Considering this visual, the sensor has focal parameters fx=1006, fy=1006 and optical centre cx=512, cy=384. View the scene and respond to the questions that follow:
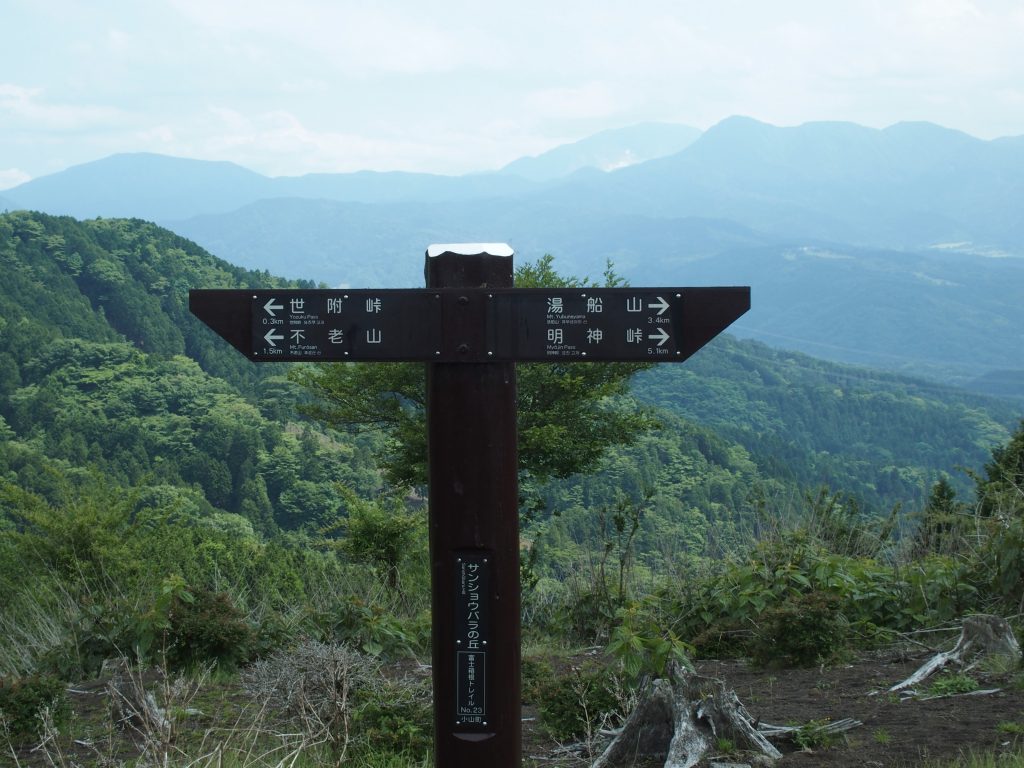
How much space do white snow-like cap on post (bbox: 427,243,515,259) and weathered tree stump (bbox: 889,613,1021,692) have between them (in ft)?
9.12

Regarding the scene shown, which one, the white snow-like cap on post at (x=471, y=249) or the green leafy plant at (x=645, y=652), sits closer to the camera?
the white snow-like cap on post at (x=471, y=249)

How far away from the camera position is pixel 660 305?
2.95m

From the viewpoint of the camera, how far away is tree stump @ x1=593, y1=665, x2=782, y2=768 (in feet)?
11.7

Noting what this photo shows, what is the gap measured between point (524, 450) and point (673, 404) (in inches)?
2516

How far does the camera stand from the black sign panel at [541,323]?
294 centimetres

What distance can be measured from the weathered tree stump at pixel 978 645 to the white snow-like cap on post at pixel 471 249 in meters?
2.78

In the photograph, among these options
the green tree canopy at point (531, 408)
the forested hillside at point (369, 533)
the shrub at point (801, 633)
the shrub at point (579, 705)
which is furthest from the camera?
the green tree canopy at point (531, 408)

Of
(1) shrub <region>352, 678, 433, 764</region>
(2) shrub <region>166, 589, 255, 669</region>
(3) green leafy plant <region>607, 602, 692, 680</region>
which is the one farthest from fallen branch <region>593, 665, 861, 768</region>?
(2) shrub <region>166, 589, 255, 669</region>

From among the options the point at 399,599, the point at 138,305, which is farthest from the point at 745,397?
the point at 399,599

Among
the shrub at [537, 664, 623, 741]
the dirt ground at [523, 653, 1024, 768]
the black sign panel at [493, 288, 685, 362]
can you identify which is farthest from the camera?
the shrub at [537, 664, 623, 741]

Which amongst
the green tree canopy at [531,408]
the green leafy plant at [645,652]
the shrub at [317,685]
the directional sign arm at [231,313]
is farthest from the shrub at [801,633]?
the green tree canopy at [531,408]

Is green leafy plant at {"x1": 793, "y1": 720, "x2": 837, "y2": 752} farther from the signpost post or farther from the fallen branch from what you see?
the signpost post

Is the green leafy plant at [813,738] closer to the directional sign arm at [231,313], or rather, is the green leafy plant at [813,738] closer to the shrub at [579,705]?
the shrub at [579,705]

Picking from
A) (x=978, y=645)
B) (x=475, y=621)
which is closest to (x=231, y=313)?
(x=475, y=621)
